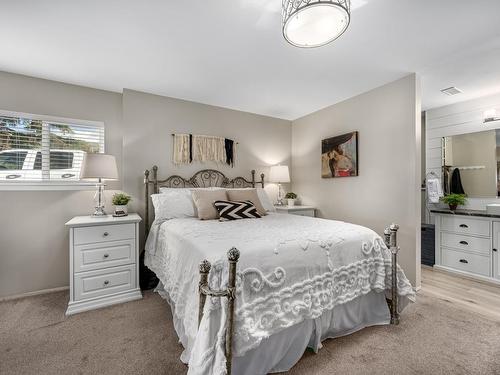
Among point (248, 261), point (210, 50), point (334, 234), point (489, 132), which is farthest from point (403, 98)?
point (248, 261)

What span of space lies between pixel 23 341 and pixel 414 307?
341cm

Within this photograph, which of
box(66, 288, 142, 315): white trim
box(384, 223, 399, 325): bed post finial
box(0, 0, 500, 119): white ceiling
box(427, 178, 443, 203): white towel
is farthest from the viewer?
box(427, 178, 443, 203): white towel

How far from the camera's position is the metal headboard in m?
3.22

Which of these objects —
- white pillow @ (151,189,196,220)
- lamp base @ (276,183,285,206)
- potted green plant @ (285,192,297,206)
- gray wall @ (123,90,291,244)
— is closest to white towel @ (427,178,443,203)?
potted green plant @ (285,192,297,206)

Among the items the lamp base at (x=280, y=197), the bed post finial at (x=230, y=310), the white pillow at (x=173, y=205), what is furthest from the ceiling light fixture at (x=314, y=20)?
the lamp base at (x=280, y=197)

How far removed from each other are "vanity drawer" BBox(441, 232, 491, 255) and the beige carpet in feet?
4.27

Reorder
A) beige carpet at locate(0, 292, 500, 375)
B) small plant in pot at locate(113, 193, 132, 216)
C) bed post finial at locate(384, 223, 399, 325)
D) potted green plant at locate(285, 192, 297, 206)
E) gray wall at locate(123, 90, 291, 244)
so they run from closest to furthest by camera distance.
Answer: beige carpet at locate(0, 292, 500, 375) → bed post finial at locate(384, 223, 399, 325) → small plant in pot at locate(113, 193, 132, 216) → gray wall at locate(123, 90, 291, 244) → potted green plant at locate(285, 192, 297, 206)

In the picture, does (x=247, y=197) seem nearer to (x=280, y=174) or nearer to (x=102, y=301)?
(x=280, y=174)

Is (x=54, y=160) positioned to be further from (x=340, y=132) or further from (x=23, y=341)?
(x=340, y=132)

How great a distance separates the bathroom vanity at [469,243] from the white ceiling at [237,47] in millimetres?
1715

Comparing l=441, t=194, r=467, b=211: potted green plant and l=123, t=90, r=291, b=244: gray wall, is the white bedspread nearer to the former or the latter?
l=123, t=90, r=291, b=244: gray wall

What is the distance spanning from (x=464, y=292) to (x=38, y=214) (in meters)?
4.97

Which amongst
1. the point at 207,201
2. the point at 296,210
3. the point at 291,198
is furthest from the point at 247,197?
the point at 291,198

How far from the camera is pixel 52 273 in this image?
9.30 ft
